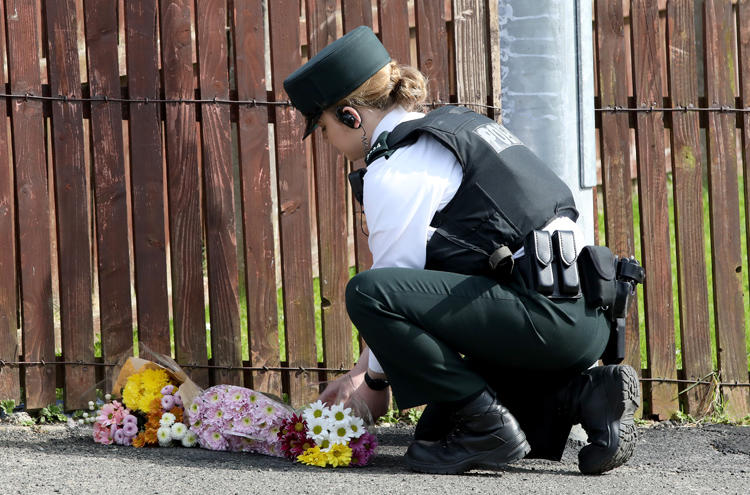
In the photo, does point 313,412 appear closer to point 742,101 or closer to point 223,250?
point 223,250

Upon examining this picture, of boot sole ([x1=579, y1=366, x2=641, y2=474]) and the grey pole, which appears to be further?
the grey pole

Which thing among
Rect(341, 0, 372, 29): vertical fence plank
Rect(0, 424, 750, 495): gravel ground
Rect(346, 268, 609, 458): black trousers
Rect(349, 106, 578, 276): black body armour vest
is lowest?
Rect(0, 424, 750, 495): gravel ground

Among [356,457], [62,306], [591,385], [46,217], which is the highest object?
[46,217]

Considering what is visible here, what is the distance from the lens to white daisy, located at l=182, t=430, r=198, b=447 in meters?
3.34

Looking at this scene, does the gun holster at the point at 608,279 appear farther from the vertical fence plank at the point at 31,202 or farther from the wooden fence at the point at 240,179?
the vertical fence plank at the point at 31,202

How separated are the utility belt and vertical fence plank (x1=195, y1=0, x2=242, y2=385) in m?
1.50

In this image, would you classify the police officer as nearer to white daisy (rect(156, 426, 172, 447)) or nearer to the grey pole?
the grey pole

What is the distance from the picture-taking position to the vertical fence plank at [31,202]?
3789mm

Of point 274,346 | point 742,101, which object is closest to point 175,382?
point 274,346

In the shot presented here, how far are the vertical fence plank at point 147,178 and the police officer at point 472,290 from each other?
44.8 inches

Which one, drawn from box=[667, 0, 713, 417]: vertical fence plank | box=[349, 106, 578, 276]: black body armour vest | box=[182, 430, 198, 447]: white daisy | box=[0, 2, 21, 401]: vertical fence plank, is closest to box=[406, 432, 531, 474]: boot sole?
box=[349, 106, 578, 276]: black body armour vest

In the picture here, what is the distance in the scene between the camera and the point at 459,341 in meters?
2.92

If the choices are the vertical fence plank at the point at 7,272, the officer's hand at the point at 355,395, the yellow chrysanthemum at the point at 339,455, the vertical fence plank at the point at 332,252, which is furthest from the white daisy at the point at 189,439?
the vertical fence plank at the point at 7,272

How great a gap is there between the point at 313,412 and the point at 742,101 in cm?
245
